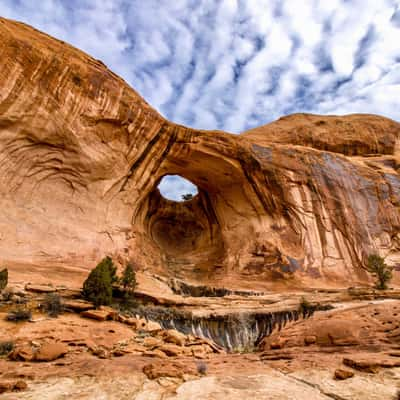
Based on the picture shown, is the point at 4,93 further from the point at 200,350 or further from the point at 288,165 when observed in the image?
the point at 288,165

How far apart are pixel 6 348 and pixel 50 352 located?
1066 mm

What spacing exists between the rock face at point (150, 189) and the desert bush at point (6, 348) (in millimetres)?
8064

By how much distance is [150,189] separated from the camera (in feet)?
62.6

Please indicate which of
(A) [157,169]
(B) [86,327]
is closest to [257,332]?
(B) [86,327]

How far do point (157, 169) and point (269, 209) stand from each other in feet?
27.0

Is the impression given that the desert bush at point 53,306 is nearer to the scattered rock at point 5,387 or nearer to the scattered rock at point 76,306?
the scattered rock at point 76,306

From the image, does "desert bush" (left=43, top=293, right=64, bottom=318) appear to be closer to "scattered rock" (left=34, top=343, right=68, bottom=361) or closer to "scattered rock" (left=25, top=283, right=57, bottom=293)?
"scattered rock" (left=25, top=283, right=57, bottom=293)

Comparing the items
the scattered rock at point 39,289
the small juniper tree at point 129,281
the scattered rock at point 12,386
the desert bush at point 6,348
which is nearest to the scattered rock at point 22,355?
the desert bush at point 6,348

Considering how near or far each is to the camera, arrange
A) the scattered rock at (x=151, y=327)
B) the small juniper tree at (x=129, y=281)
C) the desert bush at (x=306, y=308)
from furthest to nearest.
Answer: the small juniper tree at (x=129, y=281) < the desert bush at (x=306, y=308) < the scattered rock at (x=151, y=327)

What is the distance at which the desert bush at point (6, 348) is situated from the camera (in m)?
4.95

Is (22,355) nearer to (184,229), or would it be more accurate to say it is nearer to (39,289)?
(39,289)

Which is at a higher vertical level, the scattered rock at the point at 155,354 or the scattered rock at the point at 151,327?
the scattered rock at the point at 155,354

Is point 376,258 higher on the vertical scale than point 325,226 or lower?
lower

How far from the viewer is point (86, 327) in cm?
679
